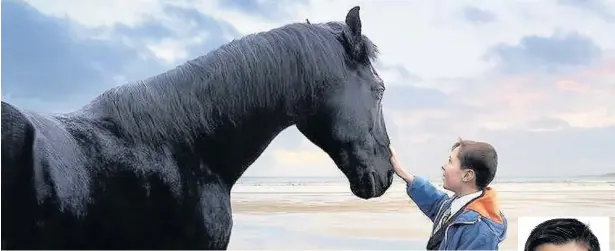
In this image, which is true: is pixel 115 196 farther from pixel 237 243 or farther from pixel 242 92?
pixel 237 243


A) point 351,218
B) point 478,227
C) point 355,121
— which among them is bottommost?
point 351,218

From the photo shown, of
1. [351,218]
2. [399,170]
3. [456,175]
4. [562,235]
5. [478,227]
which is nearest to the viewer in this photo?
[562,235]

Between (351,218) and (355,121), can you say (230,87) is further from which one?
(351,218)

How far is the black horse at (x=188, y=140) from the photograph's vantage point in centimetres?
132

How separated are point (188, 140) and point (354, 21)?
18.3 inches

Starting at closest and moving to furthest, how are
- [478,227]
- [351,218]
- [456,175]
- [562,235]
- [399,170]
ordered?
[562,235] < [478,227] < [456,175] < [399,170] < [351,218]

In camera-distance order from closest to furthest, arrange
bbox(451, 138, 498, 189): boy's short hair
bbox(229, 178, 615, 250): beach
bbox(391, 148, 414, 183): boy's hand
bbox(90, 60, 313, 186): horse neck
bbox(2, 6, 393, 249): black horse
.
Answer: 1. bbox(2, 6, 393, 249): black horse
2. bbox(90, 60, 313, 186): horse neck
3. bbox(451, 138, 498, 189): boy's short hair
4. bbox(391, 148, 414, 183): boy's hand
5. bbox(229, 178, 615, 250): beach

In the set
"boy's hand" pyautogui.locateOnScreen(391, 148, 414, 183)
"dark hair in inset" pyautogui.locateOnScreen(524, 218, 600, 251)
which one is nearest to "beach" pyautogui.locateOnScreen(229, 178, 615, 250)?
"boy's hand" pyautogui.locateOnScreen(391, 148, 414, 183)

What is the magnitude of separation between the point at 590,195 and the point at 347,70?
9759 millimetres

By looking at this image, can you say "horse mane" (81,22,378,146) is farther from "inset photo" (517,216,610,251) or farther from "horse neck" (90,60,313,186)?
"inset photo" (517,216,610,251)

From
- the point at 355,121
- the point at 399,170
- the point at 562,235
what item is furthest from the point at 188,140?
the point at 562,235

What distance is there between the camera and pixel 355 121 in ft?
5.25

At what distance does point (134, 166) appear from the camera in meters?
1.41

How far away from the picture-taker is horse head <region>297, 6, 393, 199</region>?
159 cm
